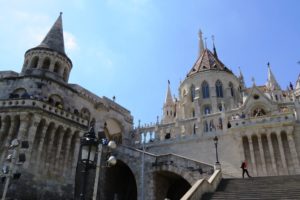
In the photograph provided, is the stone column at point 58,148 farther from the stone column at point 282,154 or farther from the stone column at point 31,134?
the stone column at point 282,154

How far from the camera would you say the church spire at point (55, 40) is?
27.1 m

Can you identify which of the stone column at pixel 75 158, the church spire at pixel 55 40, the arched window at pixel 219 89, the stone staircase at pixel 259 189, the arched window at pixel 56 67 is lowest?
the stone staircase at pixel 259 189

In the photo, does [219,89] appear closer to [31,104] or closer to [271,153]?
[271,153]

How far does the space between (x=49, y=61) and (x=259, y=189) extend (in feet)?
65.1

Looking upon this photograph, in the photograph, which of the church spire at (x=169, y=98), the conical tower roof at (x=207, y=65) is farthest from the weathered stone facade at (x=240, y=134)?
the church spire at (x=169, y=98)

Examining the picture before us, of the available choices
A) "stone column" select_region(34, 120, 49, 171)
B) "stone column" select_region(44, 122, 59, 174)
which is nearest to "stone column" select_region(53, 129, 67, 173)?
"stone column" select_region(44, 122, 59, 174)

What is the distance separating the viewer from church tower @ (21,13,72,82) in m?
25.8

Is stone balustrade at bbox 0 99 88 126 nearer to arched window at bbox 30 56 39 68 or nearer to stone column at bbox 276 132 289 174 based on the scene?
arched window at bbox 30 56 39 68

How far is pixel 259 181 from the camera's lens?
16203 mm

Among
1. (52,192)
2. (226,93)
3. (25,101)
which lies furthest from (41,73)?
(226,93)

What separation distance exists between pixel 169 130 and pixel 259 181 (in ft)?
59.8

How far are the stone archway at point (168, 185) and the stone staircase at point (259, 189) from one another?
20.3ft

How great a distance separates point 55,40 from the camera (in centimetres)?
2778

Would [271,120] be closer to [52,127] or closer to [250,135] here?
[250,135]
